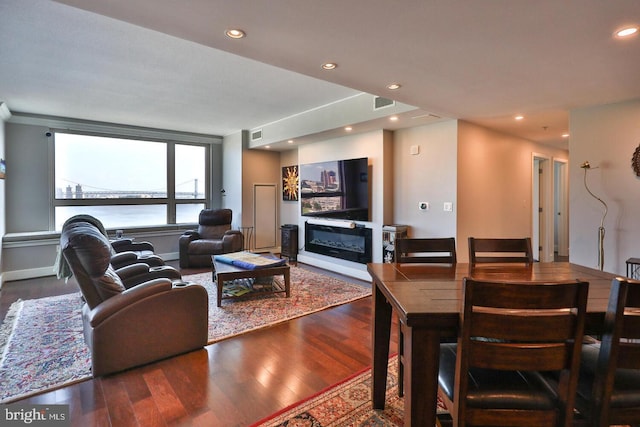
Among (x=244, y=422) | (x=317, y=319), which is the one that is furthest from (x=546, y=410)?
(x=317, y=319)

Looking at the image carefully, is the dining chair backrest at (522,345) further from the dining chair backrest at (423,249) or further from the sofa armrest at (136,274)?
the sofa armrest at (136,274)

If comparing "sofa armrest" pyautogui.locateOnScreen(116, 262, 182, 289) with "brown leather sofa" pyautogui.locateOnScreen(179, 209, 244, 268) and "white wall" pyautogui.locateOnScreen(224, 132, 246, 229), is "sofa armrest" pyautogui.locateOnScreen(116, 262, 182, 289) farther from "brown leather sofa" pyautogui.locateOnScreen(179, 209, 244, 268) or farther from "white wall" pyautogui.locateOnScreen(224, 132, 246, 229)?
"white wall" pyautogui.locateOnScreen(224, 132, 246, 229)

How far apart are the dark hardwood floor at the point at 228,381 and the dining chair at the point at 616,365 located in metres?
1.45

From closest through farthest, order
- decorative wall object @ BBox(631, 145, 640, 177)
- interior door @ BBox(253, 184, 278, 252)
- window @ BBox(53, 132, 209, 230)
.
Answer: decorative wall object @ BBox(631, 145, 640, 177), window @ BBox(53, 132, 209, 230), interior door @ BBox(253, 184, 278, 252)

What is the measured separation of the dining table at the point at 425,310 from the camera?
1.26 metres

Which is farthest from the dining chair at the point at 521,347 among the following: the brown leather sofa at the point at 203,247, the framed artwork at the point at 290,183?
the framed artwork at the point at 290,183

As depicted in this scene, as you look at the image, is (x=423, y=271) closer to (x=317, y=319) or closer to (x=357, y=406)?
(x=357, y=406)

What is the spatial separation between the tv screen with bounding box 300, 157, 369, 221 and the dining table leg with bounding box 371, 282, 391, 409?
3110mm

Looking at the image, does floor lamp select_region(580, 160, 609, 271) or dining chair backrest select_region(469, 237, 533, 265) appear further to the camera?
floor lamp select_region(580, 160, 609, 271)

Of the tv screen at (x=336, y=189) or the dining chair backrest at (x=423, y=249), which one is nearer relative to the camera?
the dining chair backrest at (x=423, y=249)

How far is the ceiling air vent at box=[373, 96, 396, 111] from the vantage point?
3.95m

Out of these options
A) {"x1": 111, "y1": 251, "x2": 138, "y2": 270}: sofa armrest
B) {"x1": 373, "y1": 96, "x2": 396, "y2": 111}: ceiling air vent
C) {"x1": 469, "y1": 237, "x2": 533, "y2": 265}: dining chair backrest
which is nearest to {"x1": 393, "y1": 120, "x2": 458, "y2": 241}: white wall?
{"x1": 373, "y1": 96, "x2": 396, "y2": 111}: ceiling air vent

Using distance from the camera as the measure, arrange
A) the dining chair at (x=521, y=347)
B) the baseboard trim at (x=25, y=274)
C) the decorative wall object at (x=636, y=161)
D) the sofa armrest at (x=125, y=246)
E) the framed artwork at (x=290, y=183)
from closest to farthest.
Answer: the dining chair at (x=521, y=347) < the decorative wall object at (x=636, y=161) < the sofa armrest at (x=125, y=246) < the baseboard trim at (x=25, y=274) < the framed artwork at (x=290, y=183)

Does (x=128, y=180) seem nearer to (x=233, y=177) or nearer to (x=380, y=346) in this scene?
(x=233, y=177)
